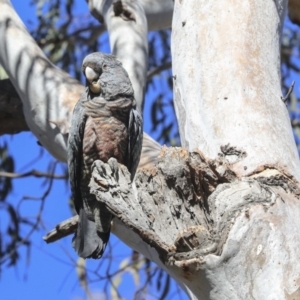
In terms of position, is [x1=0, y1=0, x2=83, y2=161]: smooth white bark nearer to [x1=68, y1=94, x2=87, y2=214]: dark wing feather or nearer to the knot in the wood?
[x1=68, y1=94, x2=87, y2=214]: dark wing feather

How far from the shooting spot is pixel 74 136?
288 cm

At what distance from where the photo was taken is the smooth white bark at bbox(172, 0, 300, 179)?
2016 millimetres

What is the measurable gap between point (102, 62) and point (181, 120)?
2.99 ft

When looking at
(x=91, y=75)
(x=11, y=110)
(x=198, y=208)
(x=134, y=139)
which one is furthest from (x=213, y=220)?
(x=11, y=110)

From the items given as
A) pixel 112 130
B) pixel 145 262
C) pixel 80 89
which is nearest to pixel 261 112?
pixel 112 130

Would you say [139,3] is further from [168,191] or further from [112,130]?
[168,191]

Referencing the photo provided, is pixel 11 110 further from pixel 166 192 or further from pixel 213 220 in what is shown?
pixel 213 220

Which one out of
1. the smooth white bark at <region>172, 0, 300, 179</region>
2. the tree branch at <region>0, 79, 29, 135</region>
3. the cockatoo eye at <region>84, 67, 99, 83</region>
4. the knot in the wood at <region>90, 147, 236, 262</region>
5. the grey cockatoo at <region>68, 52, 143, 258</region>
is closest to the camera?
the knot in the wood at <region>90, 147, 236, 262</region>

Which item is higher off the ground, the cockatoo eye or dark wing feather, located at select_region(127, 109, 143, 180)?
the cockatoo eye

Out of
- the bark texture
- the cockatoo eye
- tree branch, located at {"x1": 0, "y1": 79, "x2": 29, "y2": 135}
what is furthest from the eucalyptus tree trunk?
tree branch, located at {"x1": 0, "y1": 79, "x2": 29, "y2": 135}

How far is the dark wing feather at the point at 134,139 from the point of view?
289cm

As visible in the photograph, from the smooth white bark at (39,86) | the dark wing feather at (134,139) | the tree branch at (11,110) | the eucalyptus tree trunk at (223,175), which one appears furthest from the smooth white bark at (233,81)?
the tree branch at (11,110)

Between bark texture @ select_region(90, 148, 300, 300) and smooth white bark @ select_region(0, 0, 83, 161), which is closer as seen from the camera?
bark texture @ select_region(90, 148, 300, 300)

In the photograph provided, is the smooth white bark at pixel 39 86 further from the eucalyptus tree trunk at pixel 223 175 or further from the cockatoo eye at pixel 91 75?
the eucalyptus tree trunk at pixel 223 175
